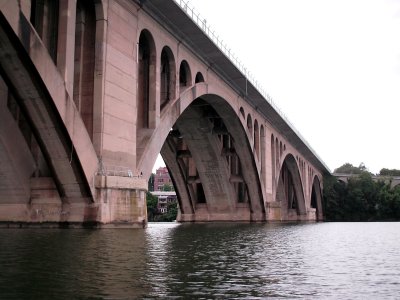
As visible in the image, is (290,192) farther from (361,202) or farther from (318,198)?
(361,202)

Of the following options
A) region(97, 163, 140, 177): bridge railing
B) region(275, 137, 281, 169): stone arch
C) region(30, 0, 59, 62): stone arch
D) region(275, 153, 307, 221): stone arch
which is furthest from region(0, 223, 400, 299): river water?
region(275, 153, 307, 221): stone arch

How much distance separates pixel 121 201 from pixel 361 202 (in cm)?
11397

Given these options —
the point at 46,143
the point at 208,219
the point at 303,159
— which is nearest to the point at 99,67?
the point at 46,143

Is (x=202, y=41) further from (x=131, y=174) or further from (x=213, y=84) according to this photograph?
(x=131, y=174)

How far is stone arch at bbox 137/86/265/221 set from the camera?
53.2 m

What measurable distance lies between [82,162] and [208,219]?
39.1 m

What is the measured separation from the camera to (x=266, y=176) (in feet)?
208

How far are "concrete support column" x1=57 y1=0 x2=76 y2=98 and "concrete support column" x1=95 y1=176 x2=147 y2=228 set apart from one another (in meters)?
4.95

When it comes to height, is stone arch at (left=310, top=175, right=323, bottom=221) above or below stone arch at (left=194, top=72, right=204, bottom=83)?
below

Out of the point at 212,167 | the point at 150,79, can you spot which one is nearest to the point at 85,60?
the point at 150,79

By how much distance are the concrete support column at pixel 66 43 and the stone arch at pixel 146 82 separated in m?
8.75

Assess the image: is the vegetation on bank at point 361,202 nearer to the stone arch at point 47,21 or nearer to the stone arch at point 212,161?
the stone arch at point 212,161

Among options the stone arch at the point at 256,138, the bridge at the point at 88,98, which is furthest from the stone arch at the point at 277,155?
the bridge at the point at 88,98

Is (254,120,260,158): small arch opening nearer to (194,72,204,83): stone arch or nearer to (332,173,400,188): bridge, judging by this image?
(194,72,204,83): stone arch
